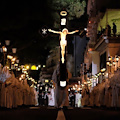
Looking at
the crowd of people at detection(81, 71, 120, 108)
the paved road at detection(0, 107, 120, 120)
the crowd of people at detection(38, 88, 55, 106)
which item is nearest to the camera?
the paved road at detection(0, 107, 120, 120)

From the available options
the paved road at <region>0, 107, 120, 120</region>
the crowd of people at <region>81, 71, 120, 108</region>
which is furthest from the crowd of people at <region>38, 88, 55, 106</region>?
the paved road at <region>0, 107, 120, 120</region>

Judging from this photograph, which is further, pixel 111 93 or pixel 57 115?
pixel 111 93

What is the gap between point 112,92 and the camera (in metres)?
16.8

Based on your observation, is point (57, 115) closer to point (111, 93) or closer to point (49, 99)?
point (111, 93)

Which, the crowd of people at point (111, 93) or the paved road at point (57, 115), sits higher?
the crowd of people at point (111, 93)

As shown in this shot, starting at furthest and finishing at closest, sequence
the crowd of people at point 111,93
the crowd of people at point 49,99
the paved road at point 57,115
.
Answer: the crowd of people at point 49,99
the crowd of people at point 111,93
the paved road at point 57,115

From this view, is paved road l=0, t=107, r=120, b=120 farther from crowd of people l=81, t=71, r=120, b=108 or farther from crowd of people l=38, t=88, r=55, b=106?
crowd of people l=38, t=88, r=55, b=106

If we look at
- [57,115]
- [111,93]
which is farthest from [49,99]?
[57,115]

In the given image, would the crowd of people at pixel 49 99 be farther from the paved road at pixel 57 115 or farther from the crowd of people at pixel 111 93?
the paved road at pixel 57 115

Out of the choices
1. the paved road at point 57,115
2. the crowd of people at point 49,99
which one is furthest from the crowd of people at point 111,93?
the crowd of people at point 49,99

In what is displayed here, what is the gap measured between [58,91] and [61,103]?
536 mm

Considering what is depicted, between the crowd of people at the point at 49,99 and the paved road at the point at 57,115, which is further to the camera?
the crowd of people at the point at 49,99

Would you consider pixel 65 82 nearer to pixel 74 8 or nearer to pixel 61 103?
pixel 61 103

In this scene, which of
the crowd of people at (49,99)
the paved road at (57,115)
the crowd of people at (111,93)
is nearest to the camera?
the paved road at (57,115)
